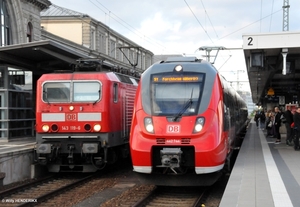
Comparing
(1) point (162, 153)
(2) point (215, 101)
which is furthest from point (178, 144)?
(2) point (215, 101)

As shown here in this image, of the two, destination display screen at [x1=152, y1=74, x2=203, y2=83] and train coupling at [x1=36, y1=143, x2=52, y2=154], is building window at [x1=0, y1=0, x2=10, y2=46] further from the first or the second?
destination display screen at [x1=152, y1=74, x2=203, y2=83]

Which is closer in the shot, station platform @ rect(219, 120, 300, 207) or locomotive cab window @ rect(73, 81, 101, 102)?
station platform @ rect(219, 120, 300, 207)

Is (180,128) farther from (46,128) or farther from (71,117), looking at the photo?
(46,128)

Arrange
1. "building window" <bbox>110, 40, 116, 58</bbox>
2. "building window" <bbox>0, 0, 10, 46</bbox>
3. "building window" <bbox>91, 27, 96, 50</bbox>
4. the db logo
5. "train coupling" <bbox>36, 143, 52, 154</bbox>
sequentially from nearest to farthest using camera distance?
1. the db logo
2. "train coupling" <bbox>36, 143, 52, 154</bbox>
3. "building window" <bbox>0, 0, 10, 46</bbox>
4. "building window" <bbox>91, 27, 96, 50</bbox>
5. "building window" <bbox>110, 40, 116, 58</bbox>

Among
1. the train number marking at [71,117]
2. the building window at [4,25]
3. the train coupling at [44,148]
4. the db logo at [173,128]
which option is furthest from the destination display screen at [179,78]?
the building window at [4,25]

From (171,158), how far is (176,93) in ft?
5.23

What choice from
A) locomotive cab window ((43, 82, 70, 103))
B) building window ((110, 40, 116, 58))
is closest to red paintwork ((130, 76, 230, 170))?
locomotive cab window ((43, 82, 70, 103))

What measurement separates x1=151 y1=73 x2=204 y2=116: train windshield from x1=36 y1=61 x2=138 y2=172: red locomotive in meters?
2.76

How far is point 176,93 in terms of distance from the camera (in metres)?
10.4

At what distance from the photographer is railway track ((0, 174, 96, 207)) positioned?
396 inches

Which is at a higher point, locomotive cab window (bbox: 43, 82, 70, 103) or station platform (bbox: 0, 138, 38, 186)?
locomotive cab window (bbox: 43, 82, 70, 103)

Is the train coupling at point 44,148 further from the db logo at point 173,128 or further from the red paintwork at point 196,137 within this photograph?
the db logo at point 173,128

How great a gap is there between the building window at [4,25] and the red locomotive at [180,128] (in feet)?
73.7

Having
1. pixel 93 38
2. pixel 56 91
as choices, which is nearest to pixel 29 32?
pixel 93 38
